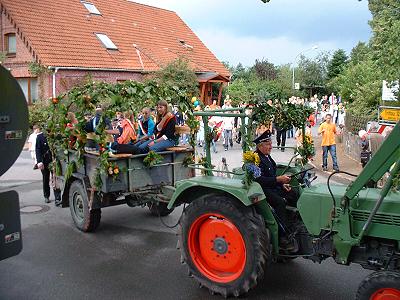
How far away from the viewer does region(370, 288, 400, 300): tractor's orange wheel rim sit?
13.3 ft

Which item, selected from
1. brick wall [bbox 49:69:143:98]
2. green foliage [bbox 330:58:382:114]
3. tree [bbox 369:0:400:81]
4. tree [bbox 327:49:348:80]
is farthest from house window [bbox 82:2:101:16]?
tree [bbox 327:49:348:80]

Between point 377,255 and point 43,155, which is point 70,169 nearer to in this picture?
point 43,155

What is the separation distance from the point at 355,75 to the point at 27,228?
1977 centimetres

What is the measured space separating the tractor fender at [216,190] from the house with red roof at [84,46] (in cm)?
1927

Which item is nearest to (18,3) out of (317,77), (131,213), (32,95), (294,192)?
(32,95)

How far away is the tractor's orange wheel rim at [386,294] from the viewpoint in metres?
4.07

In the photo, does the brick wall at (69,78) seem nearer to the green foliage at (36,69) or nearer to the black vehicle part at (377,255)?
the green foliage at (36,69)

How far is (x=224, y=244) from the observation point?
209 inches

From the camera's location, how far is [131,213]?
29.7ft

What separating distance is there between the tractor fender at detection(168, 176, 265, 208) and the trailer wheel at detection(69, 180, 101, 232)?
2428mm

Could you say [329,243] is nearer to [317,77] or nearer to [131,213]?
[131,213]

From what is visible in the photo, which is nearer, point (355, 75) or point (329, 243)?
point (329, 243)

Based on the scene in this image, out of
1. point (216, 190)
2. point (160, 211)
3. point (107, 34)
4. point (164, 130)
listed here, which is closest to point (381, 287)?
point (216, 190)

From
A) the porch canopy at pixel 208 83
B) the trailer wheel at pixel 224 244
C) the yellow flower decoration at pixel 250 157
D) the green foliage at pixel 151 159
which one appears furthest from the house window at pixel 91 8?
the yellow flower decoration at pixel 250 157
